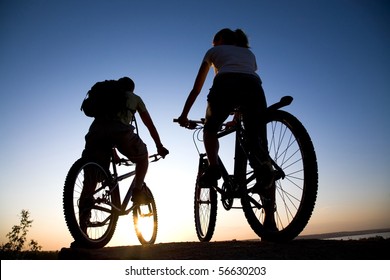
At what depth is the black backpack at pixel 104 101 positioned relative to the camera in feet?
13.8

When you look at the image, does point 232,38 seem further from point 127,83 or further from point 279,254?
point 279,254

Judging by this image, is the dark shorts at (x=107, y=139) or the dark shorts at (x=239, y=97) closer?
the dark shorts at (x=239, y=97)

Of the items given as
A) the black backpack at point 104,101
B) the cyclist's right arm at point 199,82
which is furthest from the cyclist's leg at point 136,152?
the cyclist's right arm at point 199,82

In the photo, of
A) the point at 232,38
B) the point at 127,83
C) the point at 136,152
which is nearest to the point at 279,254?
the point at 136,152

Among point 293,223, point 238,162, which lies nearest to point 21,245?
point 238,162

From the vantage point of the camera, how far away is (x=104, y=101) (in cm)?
420

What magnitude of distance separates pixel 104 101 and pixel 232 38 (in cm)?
191

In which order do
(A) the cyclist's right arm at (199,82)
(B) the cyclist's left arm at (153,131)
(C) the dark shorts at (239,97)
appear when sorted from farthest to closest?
1. (B) the cyclist's left arm at (153,131)
2. (A) the cyclist's right arm at (199,82)
3. (C) the dark shorts at (239,97)

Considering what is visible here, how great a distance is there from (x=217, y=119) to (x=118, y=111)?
1.43 meters

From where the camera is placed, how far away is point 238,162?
4.02m

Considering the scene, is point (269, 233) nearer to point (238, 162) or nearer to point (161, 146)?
point (238, 162)

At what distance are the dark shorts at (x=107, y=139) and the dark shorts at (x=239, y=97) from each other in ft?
4.38

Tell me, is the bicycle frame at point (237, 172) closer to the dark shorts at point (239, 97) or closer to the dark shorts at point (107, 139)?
the dark shorts at point (239, 97)
